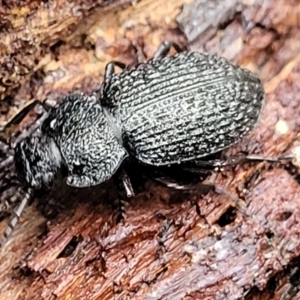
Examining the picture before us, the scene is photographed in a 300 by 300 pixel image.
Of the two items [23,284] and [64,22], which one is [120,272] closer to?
[23,284]

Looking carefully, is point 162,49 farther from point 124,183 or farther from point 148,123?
point 124,183

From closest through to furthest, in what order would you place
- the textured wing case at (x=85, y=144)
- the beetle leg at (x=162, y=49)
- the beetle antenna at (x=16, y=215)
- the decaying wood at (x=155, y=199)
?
the decaying wood at (x=155, y=199) → the beetle antenna at (x=16, y=215) → the textured wing case at (x=85, y=144) → the beetle leg at (x=162, y=49)

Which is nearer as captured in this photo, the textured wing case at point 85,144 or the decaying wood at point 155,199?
the decaying wood at point 155,199

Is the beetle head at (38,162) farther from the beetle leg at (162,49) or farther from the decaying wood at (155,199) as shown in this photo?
the beetle leg at (162,49)

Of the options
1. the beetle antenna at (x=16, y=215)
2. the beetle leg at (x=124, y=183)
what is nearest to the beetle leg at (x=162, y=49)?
the beetle leg at (x=124, y=183)

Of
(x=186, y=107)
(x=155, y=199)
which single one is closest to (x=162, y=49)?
(x=186, y=107)

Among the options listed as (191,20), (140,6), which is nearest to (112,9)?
(140,6)

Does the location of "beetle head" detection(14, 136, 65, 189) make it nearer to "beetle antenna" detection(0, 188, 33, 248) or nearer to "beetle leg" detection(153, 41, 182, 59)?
"beetle antenna" detection(0, 188, 33, 248)
